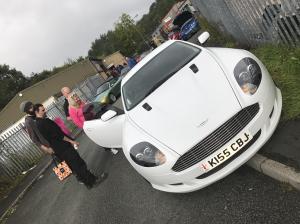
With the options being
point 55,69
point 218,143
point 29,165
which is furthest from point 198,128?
point 55,69

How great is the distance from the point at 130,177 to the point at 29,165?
10.3m

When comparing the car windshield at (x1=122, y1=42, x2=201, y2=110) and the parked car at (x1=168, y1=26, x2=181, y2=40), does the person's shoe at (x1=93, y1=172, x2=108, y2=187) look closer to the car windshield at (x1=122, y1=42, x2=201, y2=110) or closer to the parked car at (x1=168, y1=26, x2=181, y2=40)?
the car windshield at (x1=122, y1=42, x2=201, y2=110)

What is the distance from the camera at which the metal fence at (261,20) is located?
7.44 metres

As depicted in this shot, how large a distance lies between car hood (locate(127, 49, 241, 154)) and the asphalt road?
0.82 meters

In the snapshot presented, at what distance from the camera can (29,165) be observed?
1677cm

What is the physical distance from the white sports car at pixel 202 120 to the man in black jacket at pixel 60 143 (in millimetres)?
2303

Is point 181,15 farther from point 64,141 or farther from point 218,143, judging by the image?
point 218,143

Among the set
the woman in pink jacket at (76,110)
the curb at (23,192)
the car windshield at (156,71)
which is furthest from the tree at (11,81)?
the car windshield at (156,71)

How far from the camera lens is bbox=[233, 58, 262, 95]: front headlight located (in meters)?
4.96

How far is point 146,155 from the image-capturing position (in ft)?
16.8

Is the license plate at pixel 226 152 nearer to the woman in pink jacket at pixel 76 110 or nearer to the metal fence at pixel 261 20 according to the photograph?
the metal fence at pixel 261 20

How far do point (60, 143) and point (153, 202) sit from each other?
2.70 metres

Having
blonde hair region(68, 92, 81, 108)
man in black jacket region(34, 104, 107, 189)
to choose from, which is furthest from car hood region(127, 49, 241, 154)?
blonde hair region(68, 92, 81, 108)

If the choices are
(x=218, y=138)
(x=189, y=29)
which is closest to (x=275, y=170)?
(x=218, y=138)
